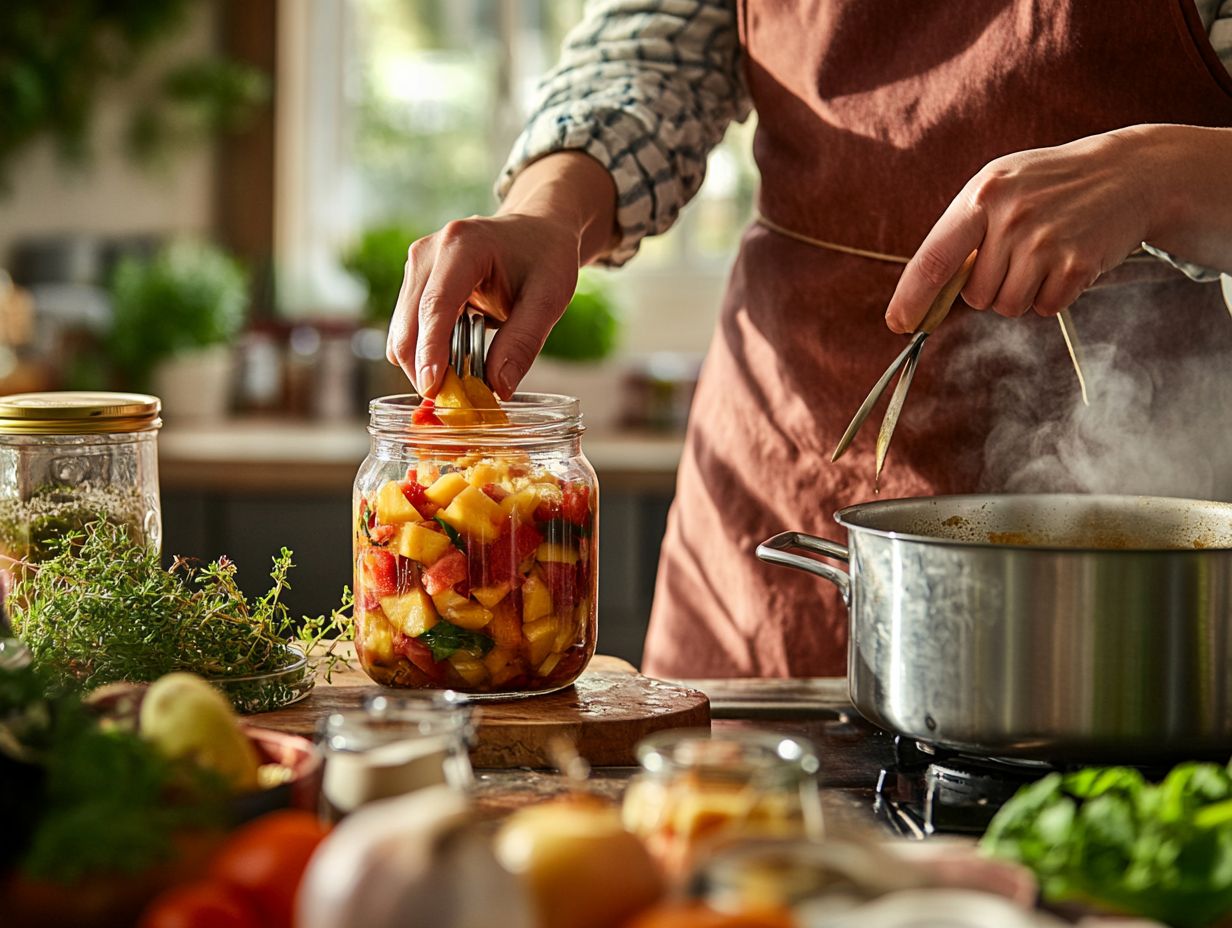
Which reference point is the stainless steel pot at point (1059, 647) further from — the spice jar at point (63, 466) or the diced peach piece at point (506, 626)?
the spice jar at point (63, 466)

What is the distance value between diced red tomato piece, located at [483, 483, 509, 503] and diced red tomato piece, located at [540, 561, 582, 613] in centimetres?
5

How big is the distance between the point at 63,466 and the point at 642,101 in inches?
24.9

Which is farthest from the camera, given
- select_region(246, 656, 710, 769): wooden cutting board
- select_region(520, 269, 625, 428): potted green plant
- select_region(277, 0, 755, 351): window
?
select_region(277, 0, 755, 351): window

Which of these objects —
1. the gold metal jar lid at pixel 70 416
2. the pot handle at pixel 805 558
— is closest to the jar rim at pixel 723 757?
the pot handle at pixel 805 558

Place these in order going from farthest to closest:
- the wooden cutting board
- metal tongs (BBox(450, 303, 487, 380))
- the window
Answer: the window < metal tongs (BBox(450, 303, 487, 380)) < the wooden cutting board

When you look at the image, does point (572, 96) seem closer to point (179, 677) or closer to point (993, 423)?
point (993, 423)

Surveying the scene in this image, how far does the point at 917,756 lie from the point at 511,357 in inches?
16.0

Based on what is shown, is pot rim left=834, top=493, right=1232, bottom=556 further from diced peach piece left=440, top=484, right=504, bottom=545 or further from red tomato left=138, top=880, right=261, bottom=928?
red tomato left=138, top=880, right=261, bottom=928

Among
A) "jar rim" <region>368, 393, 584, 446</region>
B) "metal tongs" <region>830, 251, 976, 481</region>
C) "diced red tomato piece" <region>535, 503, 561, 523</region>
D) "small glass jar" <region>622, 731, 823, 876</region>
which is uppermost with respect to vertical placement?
"metal tongs" <region>830, 251, 976, 481</region>

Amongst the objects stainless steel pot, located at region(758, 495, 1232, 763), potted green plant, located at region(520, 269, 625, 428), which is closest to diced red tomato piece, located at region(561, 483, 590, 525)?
stainless steel pot, located at region(758, 495, 1232, 763)

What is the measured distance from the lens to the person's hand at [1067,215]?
3.32 ft

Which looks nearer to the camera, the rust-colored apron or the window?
the rust-colored apron

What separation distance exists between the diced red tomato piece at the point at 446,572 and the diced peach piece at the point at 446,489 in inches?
1.4

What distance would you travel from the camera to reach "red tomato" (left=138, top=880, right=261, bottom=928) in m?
0.57
